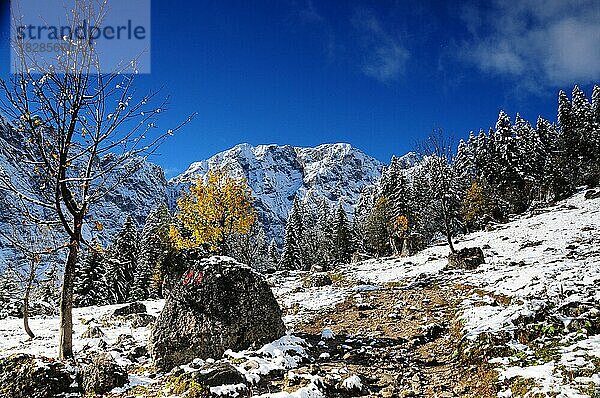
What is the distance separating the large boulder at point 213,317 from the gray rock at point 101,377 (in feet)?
3.93

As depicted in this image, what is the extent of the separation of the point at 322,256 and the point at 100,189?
188 ft

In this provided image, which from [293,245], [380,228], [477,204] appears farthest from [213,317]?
[293,245]

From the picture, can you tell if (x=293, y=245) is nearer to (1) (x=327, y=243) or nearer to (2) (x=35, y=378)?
(1) (x=327, y=243)

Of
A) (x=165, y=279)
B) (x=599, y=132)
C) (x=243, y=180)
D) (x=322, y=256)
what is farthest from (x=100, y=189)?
(x=599, y=132)

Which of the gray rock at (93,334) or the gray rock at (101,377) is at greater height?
the gray rock at (101,377)

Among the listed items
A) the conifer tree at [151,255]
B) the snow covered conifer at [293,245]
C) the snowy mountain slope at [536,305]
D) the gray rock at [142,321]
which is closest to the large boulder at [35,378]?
the snowy mountain slope at [536,305]

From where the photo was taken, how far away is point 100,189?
9578 mm

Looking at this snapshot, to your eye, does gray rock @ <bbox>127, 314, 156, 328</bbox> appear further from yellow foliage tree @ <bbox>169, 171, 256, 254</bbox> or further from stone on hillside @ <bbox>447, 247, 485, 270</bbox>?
stone on hillside @ <bbox>447, 247, 485, 270</bbox>

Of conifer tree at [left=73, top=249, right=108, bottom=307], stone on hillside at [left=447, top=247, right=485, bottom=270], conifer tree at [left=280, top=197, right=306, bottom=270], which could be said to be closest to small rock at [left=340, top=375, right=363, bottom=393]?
stone on hillside at [left=447, top=247, right=485, bottom=270]

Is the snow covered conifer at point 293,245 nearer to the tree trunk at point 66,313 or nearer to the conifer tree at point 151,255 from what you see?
the conifer tree at point 151,255

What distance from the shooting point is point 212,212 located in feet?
77.9

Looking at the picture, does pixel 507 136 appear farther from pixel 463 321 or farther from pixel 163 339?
pixel 163 339

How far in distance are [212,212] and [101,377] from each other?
16.6m

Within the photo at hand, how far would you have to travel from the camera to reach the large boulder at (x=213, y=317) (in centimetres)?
886
